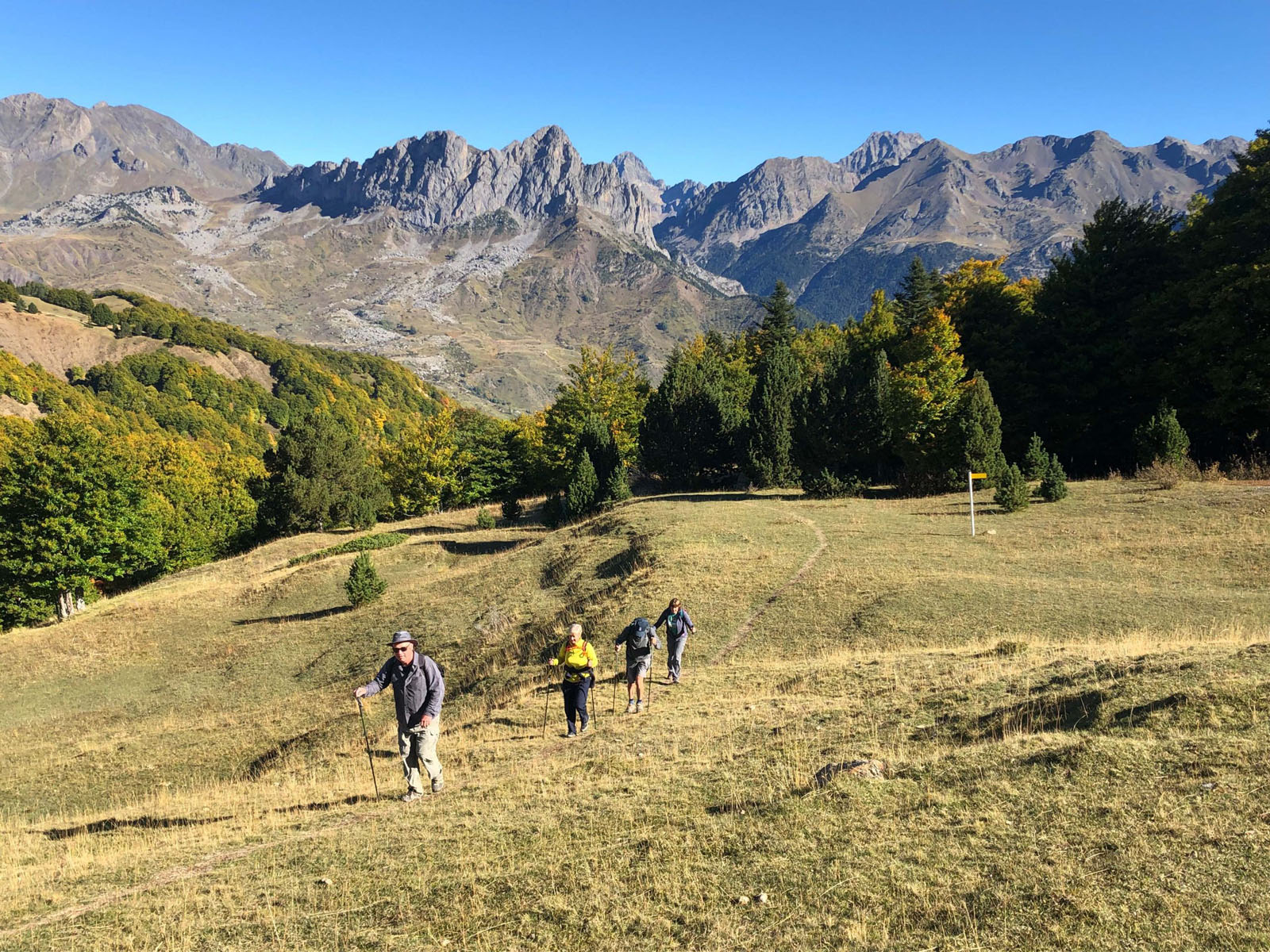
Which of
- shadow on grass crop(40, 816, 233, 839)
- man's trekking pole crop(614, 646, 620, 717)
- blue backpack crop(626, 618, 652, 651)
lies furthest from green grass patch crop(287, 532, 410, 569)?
blue backpack crop(626, 618, 652, 651)

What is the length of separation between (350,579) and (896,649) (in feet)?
91.6

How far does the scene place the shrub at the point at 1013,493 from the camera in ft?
101

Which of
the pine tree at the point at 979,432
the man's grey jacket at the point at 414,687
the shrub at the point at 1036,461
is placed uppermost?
the pine tree at the point at 979,432

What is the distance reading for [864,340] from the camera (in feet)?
208

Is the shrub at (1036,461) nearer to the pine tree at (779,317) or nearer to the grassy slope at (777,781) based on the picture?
the grassy slope at (777,781)

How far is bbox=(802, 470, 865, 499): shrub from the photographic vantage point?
39.8 meters

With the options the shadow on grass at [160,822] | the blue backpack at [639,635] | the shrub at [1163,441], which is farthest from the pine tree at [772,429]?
the shadow on grass at [160,822]

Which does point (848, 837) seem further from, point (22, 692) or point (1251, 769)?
point (22, 692)

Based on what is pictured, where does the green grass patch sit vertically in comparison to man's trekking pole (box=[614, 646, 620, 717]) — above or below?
above

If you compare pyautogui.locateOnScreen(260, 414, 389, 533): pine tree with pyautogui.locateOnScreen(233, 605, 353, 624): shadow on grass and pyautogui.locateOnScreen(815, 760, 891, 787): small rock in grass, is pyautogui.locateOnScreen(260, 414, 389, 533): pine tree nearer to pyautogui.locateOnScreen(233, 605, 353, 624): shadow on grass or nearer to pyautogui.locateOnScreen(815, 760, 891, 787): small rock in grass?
pyautogui.locateOnScreen(233, 605, 353, 624): shadow on grass

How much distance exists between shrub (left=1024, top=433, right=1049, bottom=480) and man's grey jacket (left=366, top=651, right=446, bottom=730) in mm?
35134

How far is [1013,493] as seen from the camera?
30.7 metres

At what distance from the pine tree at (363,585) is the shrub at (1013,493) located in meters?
30.0

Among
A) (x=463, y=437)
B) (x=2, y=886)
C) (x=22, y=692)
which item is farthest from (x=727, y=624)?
(x=463, y=437)
